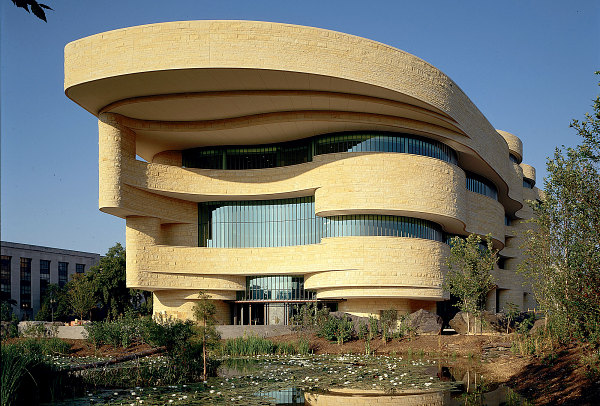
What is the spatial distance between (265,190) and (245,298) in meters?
8.28

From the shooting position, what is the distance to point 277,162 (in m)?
42.9

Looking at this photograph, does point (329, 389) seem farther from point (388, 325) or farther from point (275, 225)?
point (275, 225)

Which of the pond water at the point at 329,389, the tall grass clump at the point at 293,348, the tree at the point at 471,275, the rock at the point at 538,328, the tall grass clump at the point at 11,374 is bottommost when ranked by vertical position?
the tall grass clump at the point at 293,348

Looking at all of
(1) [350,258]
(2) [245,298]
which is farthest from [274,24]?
(2) [245,298]

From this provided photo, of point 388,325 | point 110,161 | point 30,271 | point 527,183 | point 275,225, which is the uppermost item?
point 527,183

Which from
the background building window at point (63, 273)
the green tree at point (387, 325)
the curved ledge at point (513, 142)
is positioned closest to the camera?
the green tree at point (387, 325)

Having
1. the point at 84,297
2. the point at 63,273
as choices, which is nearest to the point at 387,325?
the point at 84,297

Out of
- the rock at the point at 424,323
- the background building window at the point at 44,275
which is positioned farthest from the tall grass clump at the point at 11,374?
the background building window at the point at 44,275

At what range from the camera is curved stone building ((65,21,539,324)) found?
3253cm

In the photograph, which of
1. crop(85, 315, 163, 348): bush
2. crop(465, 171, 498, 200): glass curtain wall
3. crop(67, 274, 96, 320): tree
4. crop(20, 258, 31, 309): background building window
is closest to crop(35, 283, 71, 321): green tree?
crop(20, 258, 31, 309): background building window

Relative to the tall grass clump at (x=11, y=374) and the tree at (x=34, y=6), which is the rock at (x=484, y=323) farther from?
the tree at (x=34, y=6)

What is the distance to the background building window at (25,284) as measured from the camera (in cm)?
7162

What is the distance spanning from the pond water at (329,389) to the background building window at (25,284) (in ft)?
194

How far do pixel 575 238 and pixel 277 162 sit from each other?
30.0m
